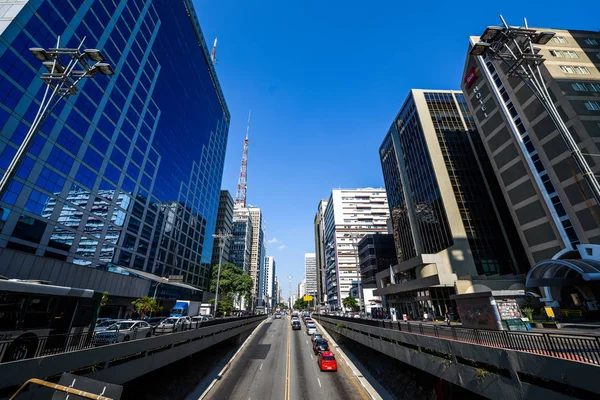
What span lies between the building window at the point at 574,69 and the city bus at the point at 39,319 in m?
67.3

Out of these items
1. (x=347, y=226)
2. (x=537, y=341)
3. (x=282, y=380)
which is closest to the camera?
(x=537, y=341)

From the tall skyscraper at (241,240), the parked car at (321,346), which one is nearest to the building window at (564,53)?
the parked car at (321,346)

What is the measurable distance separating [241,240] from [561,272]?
433 ft

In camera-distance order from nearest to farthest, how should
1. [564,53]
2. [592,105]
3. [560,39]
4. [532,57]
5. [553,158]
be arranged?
[532,57], [592,105], [553,158], [564,53], [560,39]

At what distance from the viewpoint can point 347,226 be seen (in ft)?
396

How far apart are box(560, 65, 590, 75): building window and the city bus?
221 feet

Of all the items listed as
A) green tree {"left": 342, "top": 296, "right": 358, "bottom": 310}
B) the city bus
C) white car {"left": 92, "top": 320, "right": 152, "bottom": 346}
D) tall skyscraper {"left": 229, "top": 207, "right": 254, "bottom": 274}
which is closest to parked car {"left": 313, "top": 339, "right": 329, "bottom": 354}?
white car {"left": 92, "top": 320, "right": 152, "bottom": 346}

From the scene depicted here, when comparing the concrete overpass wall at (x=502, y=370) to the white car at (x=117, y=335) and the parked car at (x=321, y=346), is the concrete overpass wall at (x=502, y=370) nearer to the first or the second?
the parked car at (x=321, y=346)

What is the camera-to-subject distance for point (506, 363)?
33.8 ft

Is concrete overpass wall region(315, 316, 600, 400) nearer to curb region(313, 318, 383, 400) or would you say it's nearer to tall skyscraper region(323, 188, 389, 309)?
curb region(313, 318, 383, 400)

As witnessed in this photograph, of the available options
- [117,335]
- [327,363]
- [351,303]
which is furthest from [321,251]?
[117,335]

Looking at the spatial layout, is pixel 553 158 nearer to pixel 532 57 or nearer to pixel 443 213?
pixel 443 213

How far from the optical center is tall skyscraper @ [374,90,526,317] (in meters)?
47.7

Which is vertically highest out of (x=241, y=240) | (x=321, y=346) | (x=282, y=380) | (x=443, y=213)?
(x=241, y=240)
